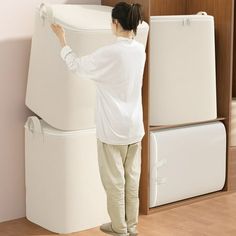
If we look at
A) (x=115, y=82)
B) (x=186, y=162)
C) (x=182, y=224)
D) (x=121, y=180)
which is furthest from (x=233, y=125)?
(x=115, y=82)

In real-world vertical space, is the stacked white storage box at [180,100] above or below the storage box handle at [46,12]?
below

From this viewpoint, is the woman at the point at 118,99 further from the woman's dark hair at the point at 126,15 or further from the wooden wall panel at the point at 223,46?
the wooden wall panel at the point at 223,46

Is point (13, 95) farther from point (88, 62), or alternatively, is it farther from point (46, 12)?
point (88, 62)

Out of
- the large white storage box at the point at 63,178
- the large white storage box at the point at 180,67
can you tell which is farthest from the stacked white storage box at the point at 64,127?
the large white storage box at the point at 180,67

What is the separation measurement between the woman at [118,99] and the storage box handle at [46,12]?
0.36 ft

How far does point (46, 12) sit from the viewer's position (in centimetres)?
272

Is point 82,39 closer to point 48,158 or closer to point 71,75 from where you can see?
point 71,75

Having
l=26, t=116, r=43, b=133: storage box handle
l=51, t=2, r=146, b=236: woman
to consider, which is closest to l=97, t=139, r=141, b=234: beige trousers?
l=51, t=2, r=146, b=236: woman

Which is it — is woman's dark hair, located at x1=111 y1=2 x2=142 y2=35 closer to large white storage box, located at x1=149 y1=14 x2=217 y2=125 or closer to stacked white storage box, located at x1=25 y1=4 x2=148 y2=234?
stacked white storage box, located at x1=25 y1=4 x2=148 y2=234

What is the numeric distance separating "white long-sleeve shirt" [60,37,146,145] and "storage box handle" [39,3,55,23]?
22 cm

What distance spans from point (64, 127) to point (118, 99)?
0.38 m

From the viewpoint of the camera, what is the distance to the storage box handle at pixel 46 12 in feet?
8.85

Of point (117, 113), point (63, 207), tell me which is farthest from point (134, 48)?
point (63, 207)

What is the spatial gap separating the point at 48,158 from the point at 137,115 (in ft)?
1.69
